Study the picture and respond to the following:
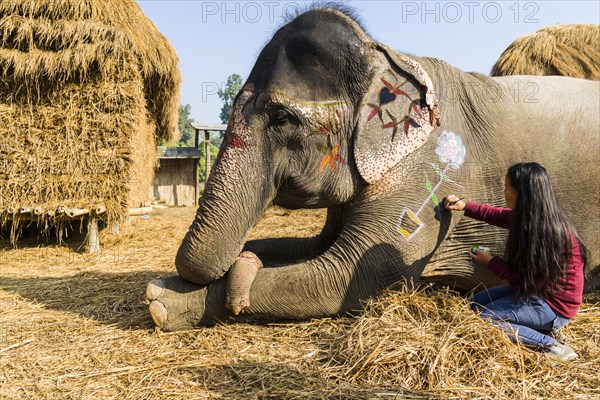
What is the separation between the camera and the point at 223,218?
311 cm

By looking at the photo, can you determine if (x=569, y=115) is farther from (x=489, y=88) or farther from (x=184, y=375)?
(x=184, y=375)

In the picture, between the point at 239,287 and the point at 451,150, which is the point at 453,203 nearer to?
the point at 451,150

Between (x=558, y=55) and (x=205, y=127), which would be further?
(x=205, y=127)

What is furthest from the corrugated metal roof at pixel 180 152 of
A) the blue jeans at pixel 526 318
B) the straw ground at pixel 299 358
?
the blue jeans at pixel 526 318

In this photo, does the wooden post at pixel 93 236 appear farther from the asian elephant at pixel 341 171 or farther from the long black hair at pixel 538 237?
the long black hair at pixel 538 237

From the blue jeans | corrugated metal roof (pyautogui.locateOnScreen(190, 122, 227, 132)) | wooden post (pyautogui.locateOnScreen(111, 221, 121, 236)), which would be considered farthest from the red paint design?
corrugated metal roof (pyautogui.locateOnScreen(190, 122, 227, 132))

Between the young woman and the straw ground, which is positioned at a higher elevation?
the young woman

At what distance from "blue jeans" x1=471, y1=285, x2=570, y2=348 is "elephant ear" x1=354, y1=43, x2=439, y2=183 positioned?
3.40ft

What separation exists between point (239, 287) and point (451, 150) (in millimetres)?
1618

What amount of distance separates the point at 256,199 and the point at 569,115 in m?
2.33

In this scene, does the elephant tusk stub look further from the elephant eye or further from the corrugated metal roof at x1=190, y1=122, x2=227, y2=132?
the corrugated metal roof at x1=190, y1=122, x2=227, y2=132

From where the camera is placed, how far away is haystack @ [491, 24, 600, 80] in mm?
5883

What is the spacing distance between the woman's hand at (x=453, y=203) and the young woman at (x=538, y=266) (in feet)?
1.09

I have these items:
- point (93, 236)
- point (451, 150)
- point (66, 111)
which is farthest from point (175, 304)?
point (66, 111)
